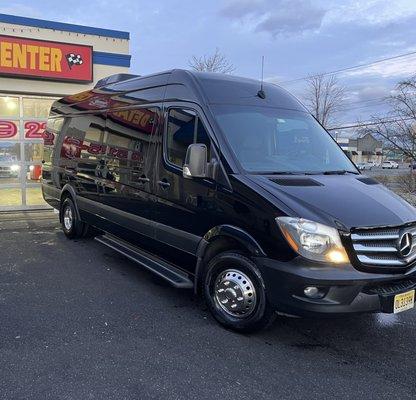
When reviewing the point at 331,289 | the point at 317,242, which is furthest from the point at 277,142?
the point at 331,289

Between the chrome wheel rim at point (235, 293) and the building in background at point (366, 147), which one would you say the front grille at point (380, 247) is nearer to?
the chrome wheel rim at point (235, 293)

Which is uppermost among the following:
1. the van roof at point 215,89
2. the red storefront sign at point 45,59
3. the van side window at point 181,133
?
the red storefront sign at point 45,59

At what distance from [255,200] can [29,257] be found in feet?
14.4

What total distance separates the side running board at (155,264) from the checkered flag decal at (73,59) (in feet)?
20.8

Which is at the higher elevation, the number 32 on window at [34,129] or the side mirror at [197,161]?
the number 32 on window at [34,129]

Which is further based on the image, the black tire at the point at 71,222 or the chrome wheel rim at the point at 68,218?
the chrome wheel rim at the point at 68,218

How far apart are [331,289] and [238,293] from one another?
884 millimetres

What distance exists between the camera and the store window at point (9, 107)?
11.1 meters

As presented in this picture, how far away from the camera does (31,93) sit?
11141 millimetres

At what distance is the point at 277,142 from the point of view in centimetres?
477

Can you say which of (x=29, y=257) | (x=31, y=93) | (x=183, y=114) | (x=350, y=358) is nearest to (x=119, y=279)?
(x=29, y=257)

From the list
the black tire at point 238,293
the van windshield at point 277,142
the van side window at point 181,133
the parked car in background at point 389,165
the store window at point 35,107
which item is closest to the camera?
the black tire at point 238,293

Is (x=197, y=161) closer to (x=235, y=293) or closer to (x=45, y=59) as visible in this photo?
(x=235, y=293)

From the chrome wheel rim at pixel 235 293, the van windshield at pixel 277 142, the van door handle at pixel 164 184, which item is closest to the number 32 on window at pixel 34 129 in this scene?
the van door handle at pixel 164 184
